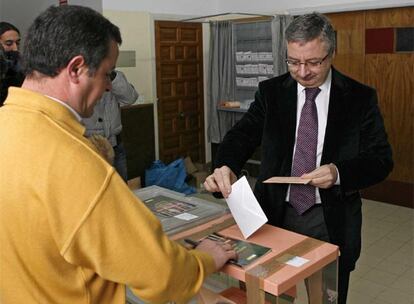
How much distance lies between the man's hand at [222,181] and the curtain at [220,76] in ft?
12.2

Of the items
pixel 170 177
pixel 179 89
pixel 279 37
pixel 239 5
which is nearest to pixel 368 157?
pixel 279 37

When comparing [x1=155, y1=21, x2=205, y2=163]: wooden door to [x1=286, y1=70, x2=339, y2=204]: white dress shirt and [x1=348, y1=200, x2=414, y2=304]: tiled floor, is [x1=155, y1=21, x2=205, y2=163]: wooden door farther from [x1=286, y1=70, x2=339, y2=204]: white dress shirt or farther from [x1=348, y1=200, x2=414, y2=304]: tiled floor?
[x1=286, y1=70, x2=339, y2=204]: white dress shirt

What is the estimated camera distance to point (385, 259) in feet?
10.9

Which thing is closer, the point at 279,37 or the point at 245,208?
the point at 245,208

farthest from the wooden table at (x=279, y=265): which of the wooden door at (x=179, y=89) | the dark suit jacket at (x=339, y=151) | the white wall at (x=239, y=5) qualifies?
the wooden door at (x=179, y=89)

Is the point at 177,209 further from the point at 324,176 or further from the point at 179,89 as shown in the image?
the point at 179,89

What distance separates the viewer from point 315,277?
51.9 inches

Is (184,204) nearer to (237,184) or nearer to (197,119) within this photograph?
(237,184)

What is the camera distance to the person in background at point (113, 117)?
319 centimetres

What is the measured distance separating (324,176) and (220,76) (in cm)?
408

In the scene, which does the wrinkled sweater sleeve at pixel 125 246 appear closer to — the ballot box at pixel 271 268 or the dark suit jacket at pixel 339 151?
the ballot box at pixel 271 268

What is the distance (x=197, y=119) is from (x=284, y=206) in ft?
15.0

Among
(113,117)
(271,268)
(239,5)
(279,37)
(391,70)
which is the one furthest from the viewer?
(239,5)

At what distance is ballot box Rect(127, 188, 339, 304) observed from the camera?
3.73 feet
